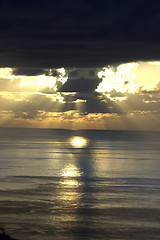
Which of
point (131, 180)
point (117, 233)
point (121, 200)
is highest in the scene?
point (131, 180)

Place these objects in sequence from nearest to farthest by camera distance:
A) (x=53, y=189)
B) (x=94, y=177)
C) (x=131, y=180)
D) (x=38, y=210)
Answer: (x=38, y=210), (x=53, y=189), (x=131, y=180), (x=94, y=177)

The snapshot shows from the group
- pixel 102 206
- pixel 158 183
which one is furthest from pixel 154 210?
pixel 158 183

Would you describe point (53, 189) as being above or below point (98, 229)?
above

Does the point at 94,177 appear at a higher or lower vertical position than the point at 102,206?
higher

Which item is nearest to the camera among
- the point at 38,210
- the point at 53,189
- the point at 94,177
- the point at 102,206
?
the point at 38,210

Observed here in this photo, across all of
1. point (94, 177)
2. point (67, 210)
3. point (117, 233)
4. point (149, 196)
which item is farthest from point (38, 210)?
point (94, 177)

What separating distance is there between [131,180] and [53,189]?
24.2 metres

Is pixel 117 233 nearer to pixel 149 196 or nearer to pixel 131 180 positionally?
pixel 149 196

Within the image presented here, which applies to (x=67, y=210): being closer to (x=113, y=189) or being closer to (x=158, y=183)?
(x=113, y=189)

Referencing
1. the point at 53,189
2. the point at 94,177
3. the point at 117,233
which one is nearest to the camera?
the point at 117,233

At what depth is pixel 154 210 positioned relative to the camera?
63281 mm

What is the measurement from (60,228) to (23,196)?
19.8 metres

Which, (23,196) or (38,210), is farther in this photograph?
(23,196)

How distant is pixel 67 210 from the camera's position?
63719 mm
